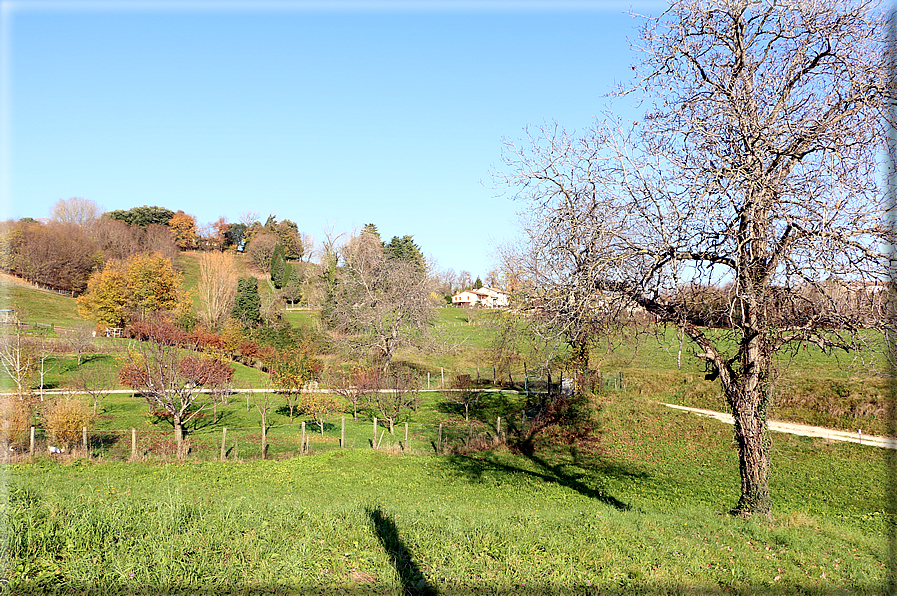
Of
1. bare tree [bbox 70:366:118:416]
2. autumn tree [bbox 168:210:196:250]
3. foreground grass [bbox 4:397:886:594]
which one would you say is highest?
autumn tree [bbox 168:210:196:250]

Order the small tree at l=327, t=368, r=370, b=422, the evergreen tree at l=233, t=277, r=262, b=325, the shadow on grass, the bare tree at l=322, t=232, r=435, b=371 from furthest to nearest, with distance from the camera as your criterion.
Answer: the evergreen tree at l=233, t=277, r=262, b=325, the bare tree at l=322, t=232, r=435, b=371, the small tree at l=327, t=368, r=370, b=422, the shadow on grass

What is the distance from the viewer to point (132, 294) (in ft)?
135

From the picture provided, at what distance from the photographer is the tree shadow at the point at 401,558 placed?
448 centimetres

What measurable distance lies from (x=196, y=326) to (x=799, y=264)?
40263 millimetres

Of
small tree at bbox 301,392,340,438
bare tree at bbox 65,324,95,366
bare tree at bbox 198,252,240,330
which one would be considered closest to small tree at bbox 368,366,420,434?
small tree at bbox 301,392,340,438

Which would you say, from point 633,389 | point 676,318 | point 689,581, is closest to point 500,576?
point 689,581

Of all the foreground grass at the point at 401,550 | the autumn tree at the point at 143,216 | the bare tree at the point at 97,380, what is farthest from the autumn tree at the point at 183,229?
the foreground grass at the point at 401,550

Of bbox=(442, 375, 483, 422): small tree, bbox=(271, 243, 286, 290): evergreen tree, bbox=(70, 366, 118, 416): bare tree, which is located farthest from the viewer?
bbox=(271, 243, 286, 290): evergreen tree

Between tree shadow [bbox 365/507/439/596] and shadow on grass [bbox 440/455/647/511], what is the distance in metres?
7.38

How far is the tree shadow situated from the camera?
4477mm

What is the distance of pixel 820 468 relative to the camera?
49.1 feet

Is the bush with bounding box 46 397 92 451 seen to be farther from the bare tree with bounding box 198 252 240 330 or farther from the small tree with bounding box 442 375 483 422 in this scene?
the bare tree with bounding box 198 252 240 330

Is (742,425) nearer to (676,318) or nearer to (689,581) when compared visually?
(676,318)

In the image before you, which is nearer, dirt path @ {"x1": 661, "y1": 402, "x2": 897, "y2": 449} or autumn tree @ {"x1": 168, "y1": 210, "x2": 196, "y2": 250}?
dirt path @ {"x1": 661, "y1": 402, "x2": 897, "y2": 449}
